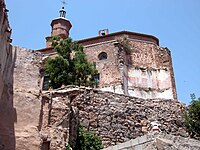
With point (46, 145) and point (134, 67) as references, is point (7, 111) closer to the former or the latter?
point (46, 145)

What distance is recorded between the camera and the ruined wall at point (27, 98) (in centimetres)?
916

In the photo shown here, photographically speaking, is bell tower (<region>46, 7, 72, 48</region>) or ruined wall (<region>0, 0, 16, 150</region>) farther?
bell tower (<region>46, 7, 72, 48</region>)

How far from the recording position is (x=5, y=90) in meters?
9.27

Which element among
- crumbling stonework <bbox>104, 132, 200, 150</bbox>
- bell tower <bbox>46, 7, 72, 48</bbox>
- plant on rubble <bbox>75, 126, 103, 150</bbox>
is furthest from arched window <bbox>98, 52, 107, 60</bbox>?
crumbling stonework <bbox>104, 132, 200, 150</bbox>

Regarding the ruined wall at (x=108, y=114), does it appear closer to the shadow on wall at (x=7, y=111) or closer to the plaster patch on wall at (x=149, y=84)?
the shadow on wall at (x=7, y=111)

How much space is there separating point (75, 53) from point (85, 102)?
23.7ft

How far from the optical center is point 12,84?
31.4ft

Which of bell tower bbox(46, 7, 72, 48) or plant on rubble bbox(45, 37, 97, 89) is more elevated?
bell tower bbox(46, 7, 72, 48)

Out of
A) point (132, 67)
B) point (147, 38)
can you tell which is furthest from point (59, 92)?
point (147, 38)

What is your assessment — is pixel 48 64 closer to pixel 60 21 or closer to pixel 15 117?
pixel 15 117

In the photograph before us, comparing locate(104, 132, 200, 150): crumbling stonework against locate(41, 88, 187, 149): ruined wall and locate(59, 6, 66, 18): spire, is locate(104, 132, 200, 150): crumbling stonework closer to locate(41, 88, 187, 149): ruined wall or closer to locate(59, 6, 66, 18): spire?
locate(41, 88, 187, 149): ruined wall

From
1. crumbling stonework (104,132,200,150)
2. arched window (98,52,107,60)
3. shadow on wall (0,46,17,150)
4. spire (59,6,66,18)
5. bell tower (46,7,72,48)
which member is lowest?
crumbling stonework (104,132,200,150)

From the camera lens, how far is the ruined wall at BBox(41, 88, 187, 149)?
11320mm

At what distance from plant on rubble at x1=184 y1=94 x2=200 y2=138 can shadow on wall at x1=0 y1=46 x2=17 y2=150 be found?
8.96 meters
